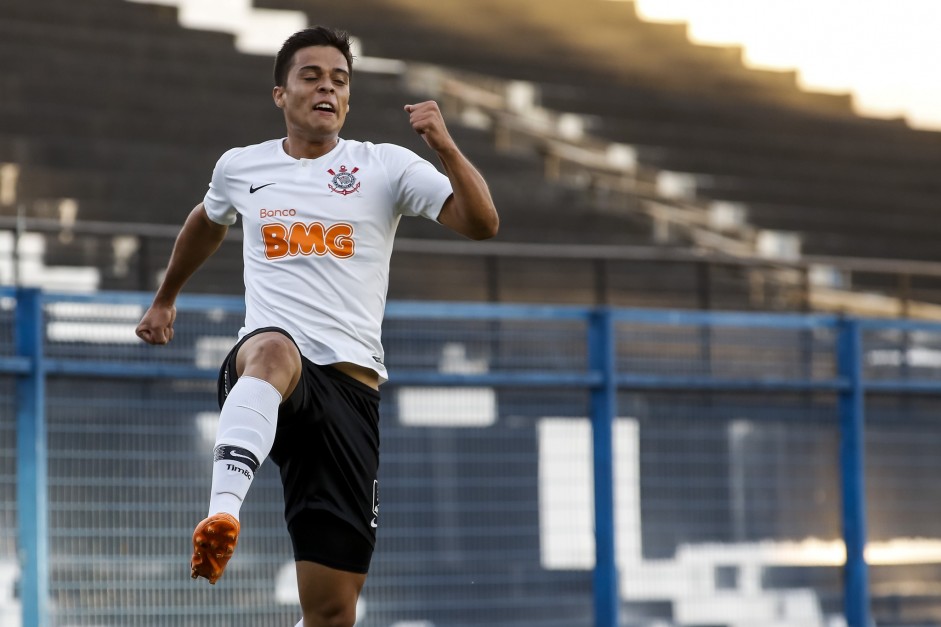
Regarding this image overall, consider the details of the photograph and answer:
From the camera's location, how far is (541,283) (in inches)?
439

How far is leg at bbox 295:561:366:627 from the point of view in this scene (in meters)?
3.72

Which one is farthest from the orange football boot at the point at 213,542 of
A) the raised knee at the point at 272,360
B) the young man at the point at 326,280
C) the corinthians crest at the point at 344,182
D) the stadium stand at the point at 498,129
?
the stadium stand at the point at 498,129

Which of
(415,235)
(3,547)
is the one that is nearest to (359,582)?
(3,547)

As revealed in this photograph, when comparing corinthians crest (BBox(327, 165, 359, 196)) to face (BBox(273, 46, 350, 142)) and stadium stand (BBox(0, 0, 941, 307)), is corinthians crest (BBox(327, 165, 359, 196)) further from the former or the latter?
stadium stand (BBox(0, 0, 941, 307))

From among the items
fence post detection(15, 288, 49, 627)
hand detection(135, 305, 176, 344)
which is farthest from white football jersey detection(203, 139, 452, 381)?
fence post detection(15, 288, 49, 627)

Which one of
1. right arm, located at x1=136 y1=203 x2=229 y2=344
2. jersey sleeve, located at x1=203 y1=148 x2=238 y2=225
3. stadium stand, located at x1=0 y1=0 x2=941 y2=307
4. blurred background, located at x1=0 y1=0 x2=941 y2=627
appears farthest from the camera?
stadium stand, located at x1=0 y1=0 x2=941 y2=307

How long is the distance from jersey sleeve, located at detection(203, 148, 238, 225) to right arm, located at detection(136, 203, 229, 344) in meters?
0.05

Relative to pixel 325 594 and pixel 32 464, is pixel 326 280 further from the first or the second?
pixel 32 464

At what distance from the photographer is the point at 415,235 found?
11609 mm

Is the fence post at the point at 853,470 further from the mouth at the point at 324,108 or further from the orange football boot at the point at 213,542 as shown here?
the orange football boot at the point at 213,542

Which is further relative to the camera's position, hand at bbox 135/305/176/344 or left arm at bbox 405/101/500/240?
hand at bbox 135/305/176/344

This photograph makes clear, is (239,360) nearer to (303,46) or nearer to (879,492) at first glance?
(303,46)

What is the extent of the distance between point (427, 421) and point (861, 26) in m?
14.5

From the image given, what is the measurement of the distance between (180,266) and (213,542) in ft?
3.96
